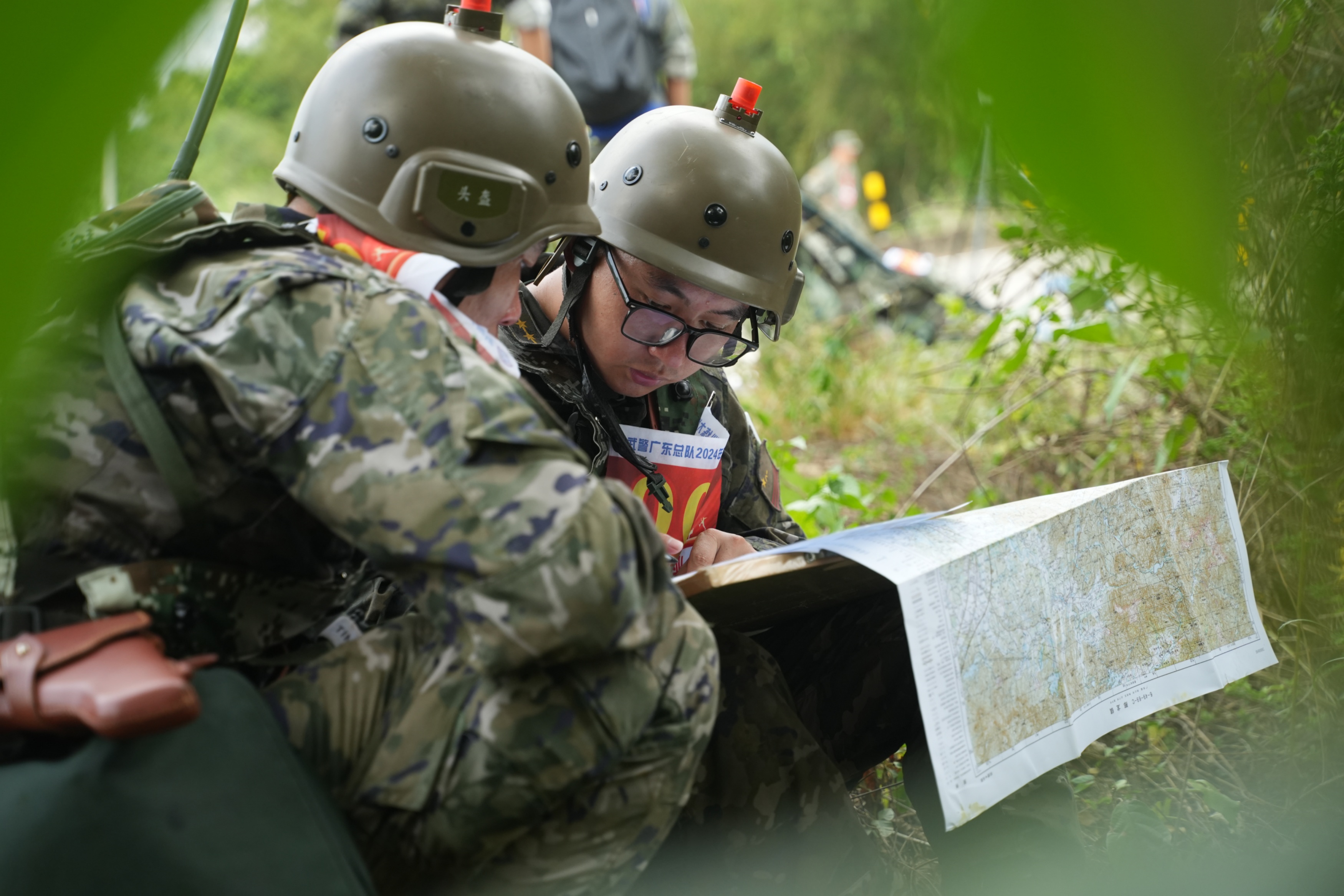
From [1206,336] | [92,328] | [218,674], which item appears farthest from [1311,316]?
[92,328]

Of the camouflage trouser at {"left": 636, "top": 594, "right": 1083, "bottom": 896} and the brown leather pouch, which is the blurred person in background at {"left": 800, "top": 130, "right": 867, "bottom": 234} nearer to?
the camouflage trouser at {"left": 636, "top": 594, "right": 1083, "bottom": 896}

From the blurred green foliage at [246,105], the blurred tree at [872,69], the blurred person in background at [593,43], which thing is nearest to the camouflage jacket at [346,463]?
the blurred green foliage at [246,105]

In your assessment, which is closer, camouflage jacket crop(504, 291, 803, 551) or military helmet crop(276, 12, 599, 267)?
military helmet crop(276, 12, 599, 267)

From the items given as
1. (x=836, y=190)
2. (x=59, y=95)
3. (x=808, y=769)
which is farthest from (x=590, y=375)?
(x=836, y=190)

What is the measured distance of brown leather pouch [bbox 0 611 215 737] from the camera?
976mm

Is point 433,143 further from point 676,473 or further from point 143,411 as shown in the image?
point 676,473

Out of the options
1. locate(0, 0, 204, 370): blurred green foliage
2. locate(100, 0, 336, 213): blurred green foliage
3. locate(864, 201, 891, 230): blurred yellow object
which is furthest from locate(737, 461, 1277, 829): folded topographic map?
locate(864, 201, 891, 230): blurred yellow object

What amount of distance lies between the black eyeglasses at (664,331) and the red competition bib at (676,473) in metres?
0.16

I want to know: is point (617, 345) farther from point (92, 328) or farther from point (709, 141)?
point (92, 328)

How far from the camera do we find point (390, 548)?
1078 millimetres

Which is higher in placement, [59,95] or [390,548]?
[59,95]

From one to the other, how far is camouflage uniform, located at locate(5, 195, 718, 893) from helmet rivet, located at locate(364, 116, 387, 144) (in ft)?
0.84

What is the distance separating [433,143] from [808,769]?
1.02 m

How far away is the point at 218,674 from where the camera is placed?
107 centimetres
